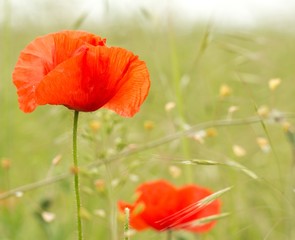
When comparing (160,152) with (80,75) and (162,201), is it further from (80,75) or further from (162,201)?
(80,75)

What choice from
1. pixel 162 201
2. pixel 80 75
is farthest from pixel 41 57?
pixel 162 201

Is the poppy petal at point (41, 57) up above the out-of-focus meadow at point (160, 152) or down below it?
below

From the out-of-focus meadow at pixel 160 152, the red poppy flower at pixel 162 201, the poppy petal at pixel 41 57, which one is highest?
the out-of-focus meadow at pixel 160 152

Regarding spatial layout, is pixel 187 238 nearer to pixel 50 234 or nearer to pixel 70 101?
pixel 50 234

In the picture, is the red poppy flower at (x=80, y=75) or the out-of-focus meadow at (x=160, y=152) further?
the out-of-focus meadow at (x=160, y=152)

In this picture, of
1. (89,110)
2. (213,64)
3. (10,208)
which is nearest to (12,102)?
(213,64)

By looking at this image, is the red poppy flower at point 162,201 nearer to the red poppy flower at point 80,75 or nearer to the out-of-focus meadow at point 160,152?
the out-of-focus meadow at point 160,152

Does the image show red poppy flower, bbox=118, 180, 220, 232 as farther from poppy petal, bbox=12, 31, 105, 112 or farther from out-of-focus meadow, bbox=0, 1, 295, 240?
poppy petal, bbox=12, 31, 105, 112

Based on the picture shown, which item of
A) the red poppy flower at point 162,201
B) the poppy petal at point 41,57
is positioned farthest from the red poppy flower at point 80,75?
the red poppy flower at point 162,201
